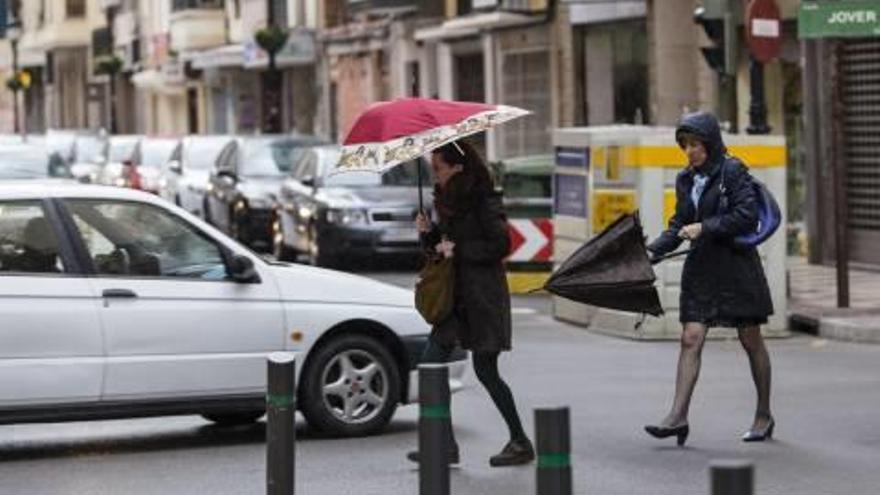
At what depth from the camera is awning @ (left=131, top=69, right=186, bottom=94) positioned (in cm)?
6631

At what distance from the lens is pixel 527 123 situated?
126ft

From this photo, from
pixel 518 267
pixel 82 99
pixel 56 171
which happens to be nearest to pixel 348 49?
pixel 56 171

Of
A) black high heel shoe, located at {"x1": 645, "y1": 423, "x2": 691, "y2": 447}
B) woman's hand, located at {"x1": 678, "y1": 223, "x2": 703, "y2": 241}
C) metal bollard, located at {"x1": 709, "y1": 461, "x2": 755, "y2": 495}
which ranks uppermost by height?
woman's hand, located at {"x1": 678, "y1": 223, "x2": 703, "y2": 241}

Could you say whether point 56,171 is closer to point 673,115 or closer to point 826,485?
point 673,115

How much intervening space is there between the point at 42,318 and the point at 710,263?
11.3ft

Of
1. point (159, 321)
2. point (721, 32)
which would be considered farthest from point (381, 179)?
point (159, 321)

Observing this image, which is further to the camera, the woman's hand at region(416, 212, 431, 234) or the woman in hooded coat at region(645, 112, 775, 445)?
the woman in hooded coat at region(645, 112, 775, 445)

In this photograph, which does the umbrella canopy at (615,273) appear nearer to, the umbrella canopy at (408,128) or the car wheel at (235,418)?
the umbrella canopy at (408,128)

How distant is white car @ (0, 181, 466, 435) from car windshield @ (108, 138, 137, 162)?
106ft

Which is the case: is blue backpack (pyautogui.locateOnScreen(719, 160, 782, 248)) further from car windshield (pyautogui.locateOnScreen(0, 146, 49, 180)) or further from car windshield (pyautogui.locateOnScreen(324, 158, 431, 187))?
car windshield (pyautogui.locateOnScreen(324, 158, 431, 187))

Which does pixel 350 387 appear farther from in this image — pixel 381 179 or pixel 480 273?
pixel 381 179

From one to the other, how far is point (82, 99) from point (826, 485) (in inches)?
2980

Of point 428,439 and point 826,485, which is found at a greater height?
point 428,439

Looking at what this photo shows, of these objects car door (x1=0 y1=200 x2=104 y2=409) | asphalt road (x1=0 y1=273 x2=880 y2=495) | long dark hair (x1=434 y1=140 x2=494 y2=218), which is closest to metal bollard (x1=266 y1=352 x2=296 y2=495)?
asphalt road (x1=0 y1=273 x2=880 y2=495)
